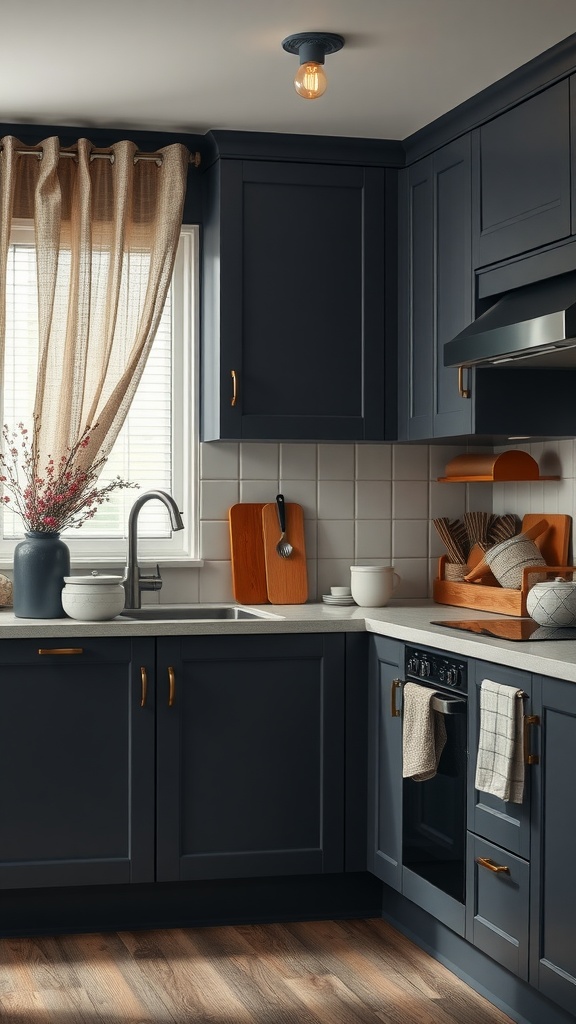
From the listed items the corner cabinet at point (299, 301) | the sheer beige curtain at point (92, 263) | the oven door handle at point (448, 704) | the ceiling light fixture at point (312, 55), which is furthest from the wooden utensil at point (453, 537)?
the ceiling light fixture at point (312, 55)

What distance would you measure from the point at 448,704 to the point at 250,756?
744 millimetres

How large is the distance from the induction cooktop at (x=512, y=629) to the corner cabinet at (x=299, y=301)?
0.85 m

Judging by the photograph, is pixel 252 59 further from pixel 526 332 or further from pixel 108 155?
pixel 526 332

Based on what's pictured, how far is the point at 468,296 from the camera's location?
3.53 metres

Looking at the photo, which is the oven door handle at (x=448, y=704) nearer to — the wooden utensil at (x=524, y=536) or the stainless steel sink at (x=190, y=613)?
the stainless steel sink at (x=190, y=613)

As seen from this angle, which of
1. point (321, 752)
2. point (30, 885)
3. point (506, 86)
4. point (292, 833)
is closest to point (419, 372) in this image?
point (506, 86)

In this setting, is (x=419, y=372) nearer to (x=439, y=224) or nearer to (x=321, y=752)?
(x=439, y=224)

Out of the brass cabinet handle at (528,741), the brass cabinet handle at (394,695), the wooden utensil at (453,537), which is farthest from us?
the wooden utensil at (453,537)

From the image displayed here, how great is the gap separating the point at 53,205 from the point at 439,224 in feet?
3.98

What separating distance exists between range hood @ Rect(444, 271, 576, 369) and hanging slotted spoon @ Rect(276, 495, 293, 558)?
2.98 ft

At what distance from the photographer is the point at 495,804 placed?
2791 millimetres

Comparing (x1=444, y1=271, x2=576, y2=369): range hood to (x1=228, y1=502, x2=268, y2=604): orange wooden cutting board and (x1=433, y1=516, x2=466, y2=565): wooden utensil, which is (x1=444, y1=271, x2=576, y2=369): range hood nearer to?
(x1=433, y1=516, x2=466, y2=565): wooden utensil

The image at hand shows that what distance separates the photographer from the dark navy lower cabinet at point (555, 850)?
2480 millimetres

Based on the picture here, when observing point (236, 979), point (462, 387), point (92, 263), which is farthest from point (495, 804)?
point (92, 263)
